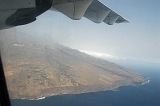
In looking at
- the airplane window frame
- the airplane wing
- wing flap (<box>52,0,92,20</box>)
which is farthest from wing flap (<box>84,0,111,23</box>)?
the airplane window frame

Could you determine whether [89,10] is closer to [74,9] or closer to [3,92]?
[74,9]

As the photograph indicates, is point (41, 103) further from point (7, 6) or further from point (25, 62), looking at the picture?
point (7, 6)

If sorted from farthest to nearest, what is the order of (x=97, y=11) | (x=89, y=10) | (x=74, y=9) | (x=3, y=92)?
(x=89, y=10) < (x=97, y=11) < (x=74, y=9) < (x=3, y=92)

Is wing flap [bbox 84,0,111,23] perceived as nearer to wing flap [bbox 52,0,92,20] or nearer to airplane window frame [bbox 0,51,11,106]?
wing flap [bbox 52,0,92,20]

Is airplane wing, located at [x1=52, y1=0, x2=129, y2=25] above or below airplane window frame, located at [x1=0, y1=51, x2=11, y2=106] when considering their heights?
above

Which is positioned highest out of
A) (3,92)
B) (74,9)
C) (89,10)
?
(74,9)

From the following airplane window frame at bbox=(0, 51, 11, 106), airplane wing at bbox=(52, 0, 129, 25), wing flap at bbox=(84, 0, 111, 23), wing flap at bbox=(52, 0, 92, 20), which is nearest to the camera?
airplane window frame at bbox=(0, 51, 11, 106)

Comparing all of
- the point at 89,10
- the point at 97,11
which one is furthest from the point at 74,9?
the point at 89,10

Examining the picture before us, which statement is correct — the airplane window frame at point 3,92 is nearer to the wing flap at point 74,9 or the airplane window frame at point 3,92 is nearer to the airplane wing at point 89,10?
the airplane wing at point 89,10

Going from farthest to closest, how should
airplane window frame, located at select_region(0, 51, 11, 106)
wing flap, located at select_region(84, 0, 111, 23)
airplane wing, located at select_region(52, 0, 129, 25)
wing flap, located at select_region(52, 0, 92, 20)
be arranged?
wing flap, located at select_region(84, 0, 111, 23) < wing flap, located at select_region(52, 0, 92, 20) < airplane wing, located at select_region(52, 0, 129, 25) < airplane window frame, located at select_region(0, 51, 11, 106)
